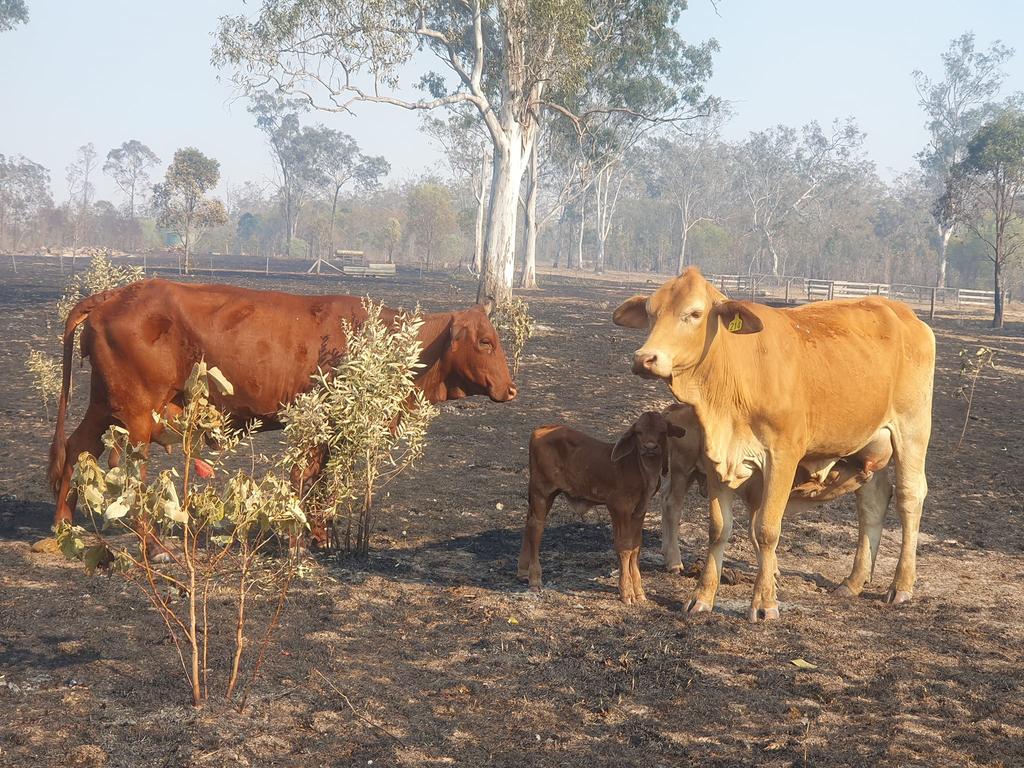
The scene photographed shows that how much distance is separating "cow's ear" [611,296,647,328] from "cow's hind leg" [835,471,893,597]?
2006mm

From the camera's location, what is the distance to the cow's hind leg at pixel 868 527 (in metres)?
6.67

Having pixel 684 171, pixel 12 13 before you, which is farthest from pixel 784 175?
pixel 12 13

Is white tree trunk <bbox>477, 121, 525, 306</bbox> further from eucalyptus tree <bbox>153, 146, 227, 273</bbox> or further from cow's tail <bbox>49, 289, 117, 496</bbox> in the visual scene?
eucalyptus tree <bbox>153, 146, 227, 273</bbox>

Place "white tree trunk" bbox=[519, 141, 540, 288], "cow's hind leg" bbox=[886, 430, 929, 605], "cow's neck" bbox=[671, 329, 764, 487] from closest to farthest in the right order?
1. "cow's neck" bbox=[671, 329, 764, 487]
2. "cow's hind leg" bbox=[886, 430, 929, 605]
3. "white tree trunk" bbox=[519, 141, 540, 288]

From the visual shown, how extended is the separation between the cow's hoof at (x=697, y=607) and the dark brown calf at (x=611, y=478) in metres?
0.32

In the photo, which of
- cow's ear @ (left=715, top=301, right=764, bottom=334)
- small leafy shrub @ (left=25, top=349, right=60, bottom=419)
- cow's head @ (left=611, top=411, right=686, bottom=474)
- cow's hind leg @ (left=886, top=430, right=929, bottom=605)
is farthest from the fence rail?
cow's ear @ (left=715, top=301, right=764, bottom=334)

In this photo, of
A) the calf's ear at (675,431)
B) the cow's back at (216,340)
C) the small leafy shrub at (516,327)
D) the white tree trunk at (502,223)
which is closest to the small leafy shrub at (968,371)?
the small leafy shrub at (516,327)

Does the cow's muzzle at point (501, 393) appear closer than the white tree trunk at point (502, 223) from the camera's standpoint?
Yes

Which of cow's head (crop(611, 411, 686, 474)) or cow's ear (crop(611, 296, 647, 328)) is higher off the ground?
cow's ear (crop(611, 296, 647, 328))

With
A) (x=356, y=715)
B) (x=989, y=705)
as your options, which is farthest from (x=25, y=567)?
(x=989, y=705)

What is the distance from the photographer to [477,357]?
310 inches

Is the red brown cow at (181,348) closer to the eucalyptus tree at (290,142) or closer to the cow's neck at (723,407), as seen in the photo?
the cow's neck at (723,407)

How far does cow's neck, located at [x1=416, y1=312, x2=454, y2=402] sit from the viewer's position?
7895 mm

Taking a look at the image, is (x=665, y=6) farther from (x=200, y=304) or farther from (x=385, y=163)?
(x=385, y=163)
